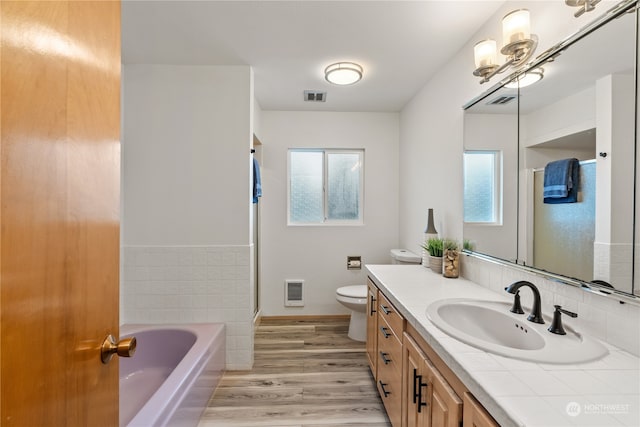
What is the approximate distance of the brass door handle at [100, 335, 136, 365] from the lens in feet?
2.34

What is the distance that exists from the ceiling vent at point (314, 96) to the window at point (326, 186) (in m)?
0.61

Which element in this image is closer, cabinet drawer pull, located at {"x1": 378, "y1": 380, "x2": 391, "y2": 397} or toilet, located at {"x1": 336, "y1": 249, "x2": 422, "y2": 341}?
cabinet drawer pull, located at {"x1": 378, "y1": 380, "x2": 391, "y2": 397}

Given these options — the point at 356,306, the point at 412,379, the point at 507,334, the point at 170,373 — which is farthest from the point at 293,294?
the point at 507,334

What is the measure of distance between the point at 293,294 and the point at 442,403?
2386mm

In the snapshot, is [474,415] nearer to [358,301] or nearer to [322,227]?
[358,301]

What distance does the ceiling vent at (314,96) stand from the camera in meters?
2.71

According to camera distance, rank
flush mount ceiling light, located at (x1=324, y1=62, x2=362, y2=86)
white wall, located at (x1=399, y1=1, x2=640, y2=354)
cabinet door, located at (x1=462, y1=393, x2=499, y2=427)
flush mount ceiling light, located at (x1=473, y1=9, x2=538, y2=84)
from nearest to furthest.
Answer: cabinet door, located at (x1=462, y1=393, x2=499, y2=427) < white wall, located at (x1=399, y1=1, x2=640, y2=354) < flush mount ceiling light, located at (x1=473, y1=9, x2=538, y2=84) < flush mount ceiling light, located at (x1=324, y1=62, x2=362, y2=86)

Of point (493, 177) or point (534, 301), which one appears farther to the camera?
point (493, 177)

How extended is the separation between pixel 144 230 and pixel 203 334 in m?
0.93

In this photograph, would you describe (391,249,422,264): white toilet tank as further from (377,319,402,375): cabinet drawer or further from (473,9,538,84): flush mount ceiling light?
(473,9,538,84): flush mount ceiling light

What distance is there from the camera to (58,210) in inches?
22.5

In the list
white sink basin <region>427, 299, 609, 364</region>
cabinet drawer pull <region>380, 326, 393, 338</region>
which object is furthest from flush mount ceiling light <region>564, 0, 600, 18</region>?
cabinet drawer pull <region>380, 326, 393, 338</region>

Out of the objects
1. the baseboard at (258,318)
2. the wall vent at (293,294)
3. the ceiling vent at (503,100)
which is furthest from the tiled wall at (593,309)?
the baseboard at (258,318)

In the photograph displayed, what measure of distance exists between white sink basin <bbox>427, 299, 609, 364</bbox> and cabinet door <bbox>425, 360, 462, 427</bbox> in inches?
6.3
